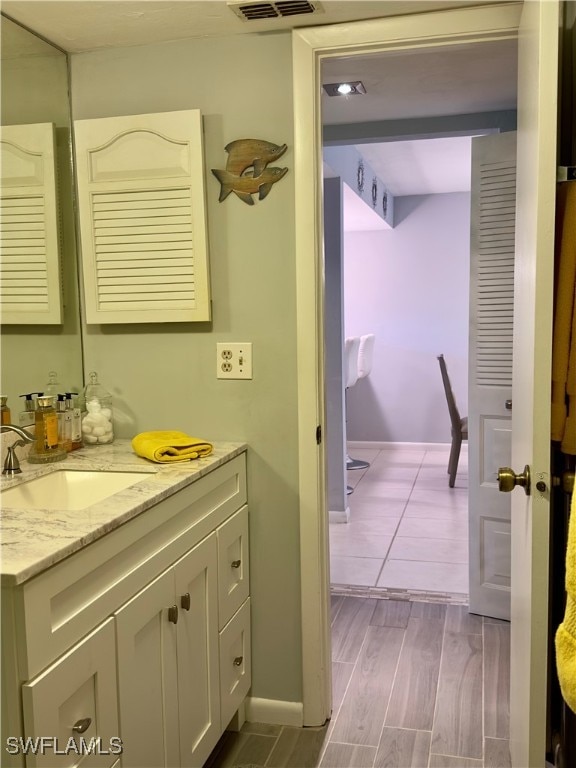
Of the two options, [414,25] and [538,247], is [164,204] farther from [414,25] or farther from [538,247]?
[538,247]

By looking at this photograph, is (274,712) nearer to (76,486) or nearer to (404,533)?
(76,486)

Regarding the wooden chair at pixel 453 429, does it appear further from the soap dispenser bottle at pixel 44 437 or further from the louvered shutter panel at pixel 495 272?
the soap dispenser bottle at pixel 44 437

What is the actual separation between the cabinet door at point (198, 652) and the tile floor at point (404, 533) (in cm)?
146

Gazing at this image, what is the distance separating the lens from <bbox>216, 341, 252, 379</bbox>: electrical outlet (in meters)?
2.17

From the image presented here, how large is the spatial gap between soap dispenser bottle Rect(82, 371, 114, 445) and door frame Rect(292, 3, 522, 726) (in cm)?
63

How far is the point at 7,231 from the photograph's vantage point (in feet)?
6.34

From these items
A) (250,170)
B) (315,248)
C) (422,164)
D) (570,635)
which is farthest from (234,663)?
(422,164)

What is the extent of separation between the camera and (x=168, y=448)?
1.91m

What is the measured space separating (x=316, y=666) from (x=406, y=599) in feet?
3.54

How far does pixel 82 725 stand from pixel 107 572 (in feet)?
0.92

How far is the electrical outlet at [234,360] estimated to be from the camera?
2172mm

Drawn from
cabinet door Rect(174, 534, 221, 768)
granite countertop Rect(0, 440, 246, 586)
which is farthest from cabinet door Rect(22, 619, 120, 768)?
cabinet door Rect(174, 534, 221, 768)

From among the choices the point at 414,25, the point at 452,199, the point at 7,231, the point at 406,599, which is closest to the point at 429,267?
the point at 452,199

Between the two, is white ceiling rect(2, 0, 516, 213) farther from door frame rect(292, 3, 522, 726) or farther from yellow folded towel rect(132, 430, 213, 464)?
yellow folded towel rect(132, 430, 213, 464)
